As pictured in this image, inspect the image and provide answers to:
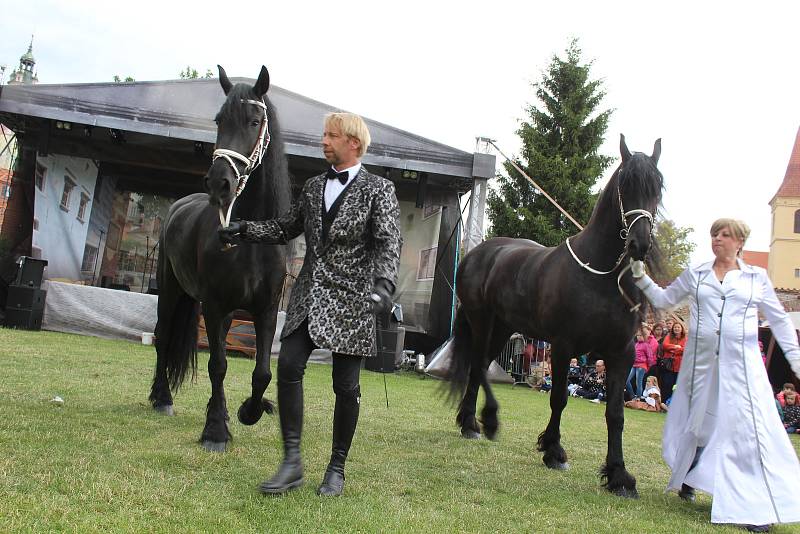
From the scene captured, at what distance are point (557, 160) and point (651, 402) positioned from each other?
54.0ft

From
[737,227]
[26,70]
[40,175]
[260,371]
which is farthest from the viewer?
[26,70]

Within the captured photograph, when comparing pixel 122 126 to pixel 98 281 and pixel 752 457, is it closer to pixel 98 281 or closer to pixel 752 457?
pixel 98 281

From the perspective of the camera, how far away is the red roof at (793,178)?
59.5m

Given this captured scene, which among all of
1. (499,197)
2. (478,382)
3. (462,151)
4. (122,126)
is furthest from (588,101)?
(478,382)

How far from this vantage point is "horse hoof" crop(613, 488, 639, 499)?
3.93 metres

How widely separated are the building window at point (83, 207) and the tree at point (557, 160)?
1605 cm

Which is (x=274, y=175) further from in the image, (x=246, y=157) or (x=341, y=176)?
(x=341, y=176)

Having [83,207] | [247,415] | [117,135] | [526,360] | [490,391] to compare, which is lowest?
[526,360]

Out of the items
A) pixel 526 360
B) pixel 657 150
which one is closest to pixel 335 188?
pixel 657 150

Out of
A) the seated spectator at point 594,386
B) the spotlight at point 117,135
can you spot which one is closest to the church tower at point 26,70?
the spotlight at point 117,135

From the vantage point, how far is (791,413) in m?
9.38

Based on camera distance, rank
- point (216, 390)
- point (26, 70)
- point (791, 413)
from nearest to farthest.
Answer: point (216, 390), point (791, 413), point (26, 70)

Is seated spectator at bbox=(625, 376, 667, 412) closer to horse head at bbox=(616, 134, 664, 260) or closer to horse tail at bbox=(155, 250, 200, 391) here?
horse head at bbox=(616, 134, 664, 260)

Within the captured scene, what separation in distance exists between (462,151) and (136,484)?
1007 cm
